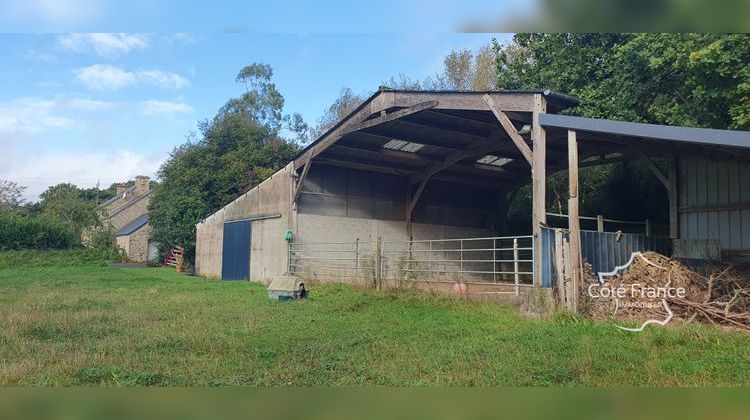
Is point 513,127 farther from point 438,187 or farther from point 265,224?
point 265,224

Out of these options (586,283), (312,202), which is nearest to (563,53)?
(312,202)

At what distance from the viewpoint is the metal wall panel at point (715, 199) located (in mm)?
11406

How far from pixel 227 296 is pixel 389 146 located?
6.91 meters

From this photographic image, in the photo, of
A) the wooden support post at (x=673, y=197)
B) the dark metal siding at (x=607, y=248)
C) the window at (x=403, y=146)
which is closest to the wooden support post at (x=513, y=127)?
the dark metal siding at (x=607, y=248)

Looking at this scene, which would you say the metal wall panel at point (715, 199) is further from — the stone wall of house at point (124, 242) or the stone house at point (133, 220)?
the stone wall of house at point (124, 242)

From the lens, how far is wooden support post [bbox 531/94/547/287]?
10367mm

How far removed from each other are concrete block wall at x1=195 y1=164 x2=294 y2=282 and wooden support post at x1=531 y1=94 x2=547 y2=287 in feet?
30.1

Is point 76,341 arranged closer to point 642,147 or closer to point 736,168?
point 642,147

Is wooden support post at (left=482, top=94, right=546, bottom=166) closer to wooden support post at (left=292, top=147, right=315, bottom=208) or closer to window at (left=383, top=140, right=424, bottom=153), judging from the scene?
window at (left=383, top=140, right=424, bottom=153)

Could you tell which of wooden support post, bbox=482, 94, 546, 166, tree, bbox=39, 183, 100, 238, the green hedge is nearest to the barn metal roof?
wooden support post, bbox=482, 94, 546, 166

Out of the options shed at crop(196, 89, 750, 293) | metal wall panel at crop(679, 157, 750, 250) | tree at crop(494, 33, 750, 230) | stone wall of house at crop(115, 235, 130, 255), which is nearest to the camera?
shed at crop(196, 89, 750, 293)

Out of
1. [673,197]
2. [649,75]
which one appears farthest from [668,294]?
[649,75]

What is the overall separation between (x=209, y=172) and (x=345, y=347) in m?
26.6

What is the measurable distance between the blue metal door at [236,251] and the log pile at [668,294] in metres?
13.8
